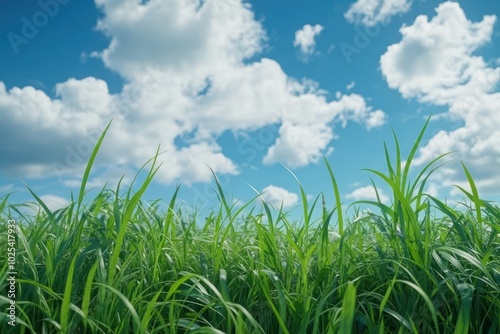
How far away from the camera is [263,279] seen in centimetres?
212

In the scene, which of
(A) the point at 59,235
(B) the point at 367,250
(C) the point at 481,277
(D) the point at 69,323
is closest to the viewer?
(D) the point at 69,323

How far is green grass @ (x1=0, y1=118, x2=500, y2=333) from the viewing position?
72.0 inches

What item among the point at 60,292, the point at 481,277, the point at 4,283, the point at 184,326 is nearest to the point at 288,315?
the point at 184,326

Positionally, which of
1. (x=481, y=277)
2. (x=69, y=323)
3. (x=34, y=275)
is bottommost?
(x=69, y=323)

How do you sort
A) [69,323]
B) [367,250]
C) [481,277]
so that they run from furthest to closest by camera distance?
[367,250] → [481,277] → [69,323]

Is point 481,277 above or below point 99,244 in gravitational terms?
above

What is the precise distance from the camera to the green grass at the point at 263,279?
1828 mm

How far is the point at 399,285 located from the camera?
1.98 metres

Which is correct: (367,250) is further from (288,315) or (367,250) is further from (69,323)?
(69,323)

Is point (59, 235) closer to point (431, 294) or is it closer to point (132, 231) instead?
point (132, 231)

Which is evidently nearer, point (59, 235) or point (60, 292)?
point (60, 292)

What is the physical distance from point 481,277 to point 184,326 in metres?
1.14

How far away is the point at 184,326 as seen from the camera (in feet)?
6.02

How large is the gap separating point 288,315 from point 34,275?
3.30 feet
